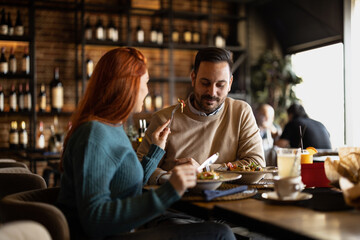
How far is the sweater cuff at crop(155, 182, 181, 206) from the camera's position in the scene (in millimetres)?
1340

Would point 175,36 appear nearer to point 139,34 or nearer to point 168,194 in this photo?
point 139,34

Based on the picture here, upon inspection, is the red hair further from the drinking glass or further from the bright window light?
the bright window light

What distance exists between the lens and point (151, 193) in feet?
4.40

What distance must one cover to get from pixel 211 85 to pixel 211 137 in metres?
0.28

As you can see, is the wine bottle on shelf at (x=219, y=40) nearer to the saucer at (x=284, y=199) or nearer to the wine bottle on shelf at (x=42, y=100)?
the wine bottle on shelf at (x=42, y=100)

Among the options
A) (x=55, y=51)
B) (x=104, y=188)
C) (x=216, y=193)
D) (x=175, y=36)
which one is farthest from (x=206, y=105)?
(x=175, y=36)

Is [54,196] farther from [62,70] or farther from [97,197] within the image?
[62,70]

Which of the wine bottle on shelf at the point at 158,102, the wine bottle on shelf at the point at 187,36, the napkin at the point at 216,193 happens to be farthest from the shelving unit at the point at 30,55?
the napkin at the point at 216,193

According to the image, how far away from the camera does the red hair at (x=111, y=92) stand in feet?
4.88

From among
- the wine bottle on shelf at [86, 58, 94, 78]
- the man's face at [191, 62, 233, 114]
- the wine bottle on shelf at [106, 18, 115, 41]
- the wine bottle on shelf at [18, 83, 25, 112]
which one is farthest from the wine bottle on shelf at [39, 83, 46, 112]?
the man's face at [191, 62, 233, 114]

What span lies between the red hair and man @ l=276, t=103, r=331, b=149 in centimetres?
309

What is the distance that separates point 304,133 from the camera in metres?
4.47

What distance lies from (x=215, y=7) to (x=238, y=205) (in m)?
5.79

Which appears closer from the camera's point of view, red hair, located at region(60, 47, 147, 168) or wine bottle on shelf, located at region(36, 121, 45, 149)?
red hair, located at region(60, 47, 147, 168)
